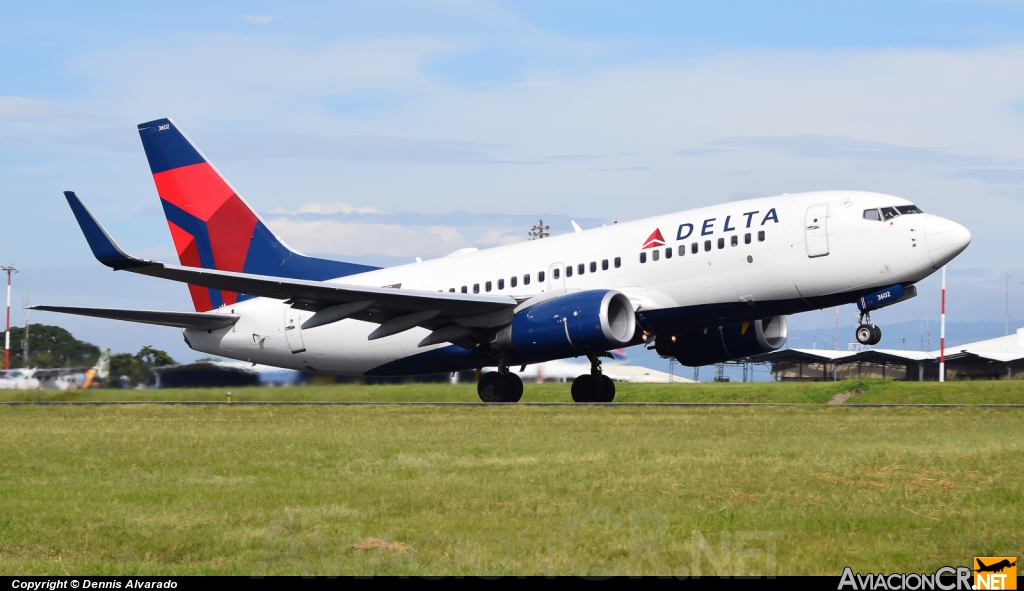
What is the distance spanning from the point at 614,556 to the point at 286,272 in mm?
26929

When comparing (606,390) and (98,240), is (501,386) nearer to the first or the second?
(606,390)

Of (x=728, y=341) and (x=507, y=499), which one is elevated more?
(x=728, y=341)

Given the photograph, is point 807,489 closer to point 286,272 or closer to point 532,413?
point 532,413

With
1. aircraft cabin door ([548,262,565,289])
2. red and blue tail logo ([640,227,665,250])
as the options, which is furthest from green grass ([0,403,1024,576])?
aircraft cabin door ([548,262,565,289])

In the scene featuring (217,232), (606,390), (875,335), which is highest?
(217,232)

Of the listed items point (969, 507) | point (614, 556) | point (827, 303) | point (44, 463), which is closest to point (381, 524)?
point (614, 556)

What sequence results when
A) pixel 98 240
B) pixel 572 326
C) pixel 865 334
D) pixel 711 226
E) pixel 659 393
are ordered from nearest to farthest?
1. pixel 98 240
2. pixel 865 334
3. pixel 572 326
4. pixel 711 226
5. pixel 659 393

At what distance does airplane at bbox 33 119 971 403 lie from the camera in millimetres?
24406

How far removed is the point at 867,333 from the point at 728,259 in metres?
3.52

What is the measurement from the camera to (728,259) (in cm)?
2523

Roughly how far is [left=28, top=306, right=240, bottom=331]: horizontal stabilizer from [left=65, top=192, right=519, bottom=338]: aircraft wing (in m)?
3.40

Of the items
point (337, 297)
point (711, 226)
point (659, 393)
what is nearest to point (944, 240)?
point (711, 226)

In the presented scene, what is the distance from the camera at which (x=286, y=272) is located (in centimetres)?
3288

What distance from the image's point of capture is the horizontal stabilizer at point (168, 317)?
1106 inches
